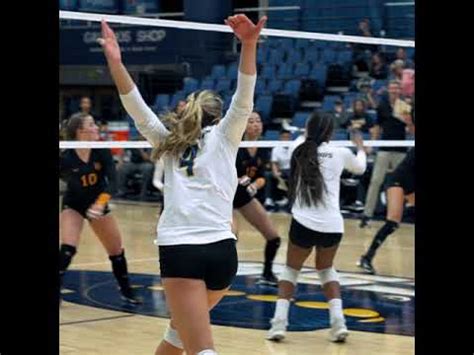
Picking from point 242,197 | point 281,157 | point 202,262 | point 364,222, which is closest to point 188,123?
point 202,262

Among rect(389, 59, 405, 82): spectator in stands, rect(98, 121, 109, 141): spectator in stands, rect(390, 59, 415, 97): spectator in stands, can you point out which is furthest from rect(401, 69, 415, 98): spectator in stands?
rect(98, 121, 109, 141): spectator in stands

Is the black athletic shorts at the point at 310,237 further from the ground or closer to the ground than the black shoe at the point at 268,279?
further from the ground

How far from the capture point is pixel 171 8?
2192cm

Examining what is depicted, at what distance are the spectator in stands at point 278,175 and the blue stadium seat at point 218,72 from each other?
2.56 m

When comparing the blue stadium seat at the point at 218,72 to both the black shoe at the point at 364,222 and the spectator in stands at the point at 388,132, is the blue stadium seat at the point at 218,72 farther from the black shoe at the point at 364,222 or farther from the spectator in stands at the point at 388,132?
the black shoe at the point at 364,222

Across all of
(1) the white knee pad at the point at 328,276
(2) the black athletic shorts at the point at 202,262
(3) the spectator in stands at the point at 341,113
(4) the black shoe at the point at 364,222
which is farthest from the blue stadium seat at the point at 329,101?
(2) the black athletic shorts at the point at 202,262

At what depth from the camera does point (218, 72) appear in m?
14.2

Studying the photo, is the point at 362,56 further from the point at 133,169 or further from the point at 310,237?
the point at 310,237

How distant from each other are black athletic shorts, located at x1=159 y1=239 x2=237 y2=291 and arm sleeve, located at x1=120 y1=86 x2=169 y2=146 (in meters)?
0.55

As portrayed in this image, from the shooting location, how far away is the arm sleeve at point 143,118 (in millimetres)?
5027

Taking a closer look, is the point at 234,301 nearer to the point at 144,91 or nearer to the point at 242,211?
the point at 242,211

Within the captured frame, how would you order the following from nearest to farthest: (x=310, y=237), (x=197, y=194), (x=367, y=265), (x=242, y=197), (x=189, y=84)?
(x=197, y=194) < (x=310, y=237) < (x=242, y=197) < (x=367, y=265) < (x=189, y=84)

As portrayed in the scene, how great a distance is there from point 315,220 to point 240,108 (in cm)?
308
